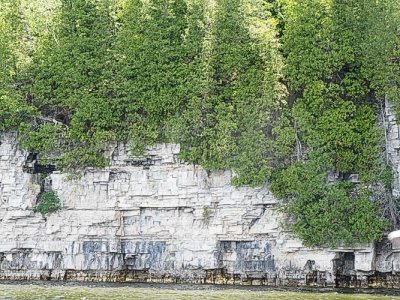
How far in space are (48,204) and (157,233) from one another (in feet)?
17.7

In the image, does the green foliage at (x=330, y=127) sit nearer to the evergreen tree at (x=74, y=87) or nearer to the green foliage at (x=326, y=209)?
the green foliage at (x=326, y=209)

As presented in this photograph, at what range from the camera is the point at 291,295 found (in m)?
29.0

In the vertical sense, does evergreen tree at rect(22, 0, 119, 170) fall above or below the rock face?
above

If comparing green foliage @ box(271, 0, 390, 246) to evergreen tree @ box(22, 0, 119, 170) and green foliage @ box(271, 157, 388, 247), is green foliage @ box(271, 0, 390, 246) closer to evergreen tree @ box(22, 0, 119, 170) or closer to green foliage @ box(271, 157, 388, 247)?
green foliage @ box(271, 157, 388, 247)

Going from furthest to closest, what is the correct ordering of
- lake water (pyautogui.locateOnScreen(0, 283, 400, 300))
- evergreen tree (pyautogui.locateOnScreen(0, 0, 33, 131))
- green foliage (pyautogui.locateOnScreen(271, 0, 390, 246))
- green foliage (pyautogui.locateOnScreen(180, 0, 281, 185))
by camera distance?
1. evergreen tree (pyautogui.locateOnScreen(0, 0, 33, 131))
2. green foliage (pyautogui.locateOnScreen(180, 0, 281, 185))
3. green foliage (pyautogui.locateOnScreen(271, 0, 390, 246))
4. lake water (pyautogui.locateOnScreen(0, 283, 400, 300))

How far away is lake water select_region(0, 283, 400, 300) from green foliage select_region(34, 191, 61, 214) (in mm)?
4566

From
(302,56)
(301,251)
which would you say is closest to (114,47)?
(302,56)

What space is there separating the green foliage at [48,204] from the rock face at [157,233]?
29cm

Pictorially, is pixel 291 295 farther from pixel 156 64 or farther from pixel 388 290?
pixel 156 64

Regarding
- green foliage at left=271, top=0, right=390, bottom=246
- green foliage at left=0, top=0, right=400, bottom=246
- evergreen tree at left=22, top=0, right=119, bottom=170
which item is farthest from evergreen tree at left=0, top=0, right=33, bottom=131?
green foliage at left=271, top=0, right=390, bottom=246

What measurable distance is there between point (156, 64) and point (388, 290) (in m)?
14.4

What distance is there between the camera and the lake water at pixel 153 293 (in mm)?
28359

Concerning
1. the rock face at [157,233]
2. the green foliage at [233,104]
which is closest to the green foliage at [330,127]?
the green foliage at [233,104]

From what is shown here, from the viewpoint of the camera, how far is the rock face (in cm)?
3303
